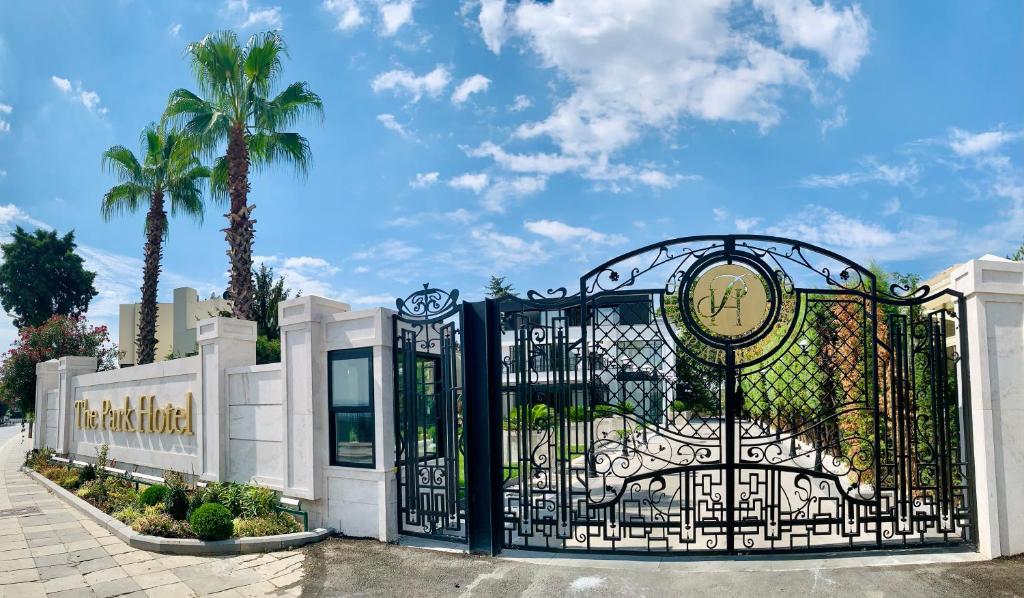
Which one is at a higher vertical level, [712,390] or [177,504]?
[712,390]

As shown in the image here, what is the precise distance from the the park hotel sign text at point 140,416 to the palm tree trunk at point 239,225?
118 inches

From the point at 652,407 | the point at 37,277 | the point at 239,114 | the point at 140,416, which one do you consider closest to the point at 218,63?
the point at 239,114

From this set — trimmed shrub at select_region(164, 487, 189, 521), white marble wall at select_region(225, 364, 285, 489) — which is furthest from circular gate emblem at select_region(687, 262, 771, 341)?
trimmed shrub at select_region(164, 487, 189, 521)

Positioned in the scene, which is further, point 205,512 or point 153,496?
point 153,496

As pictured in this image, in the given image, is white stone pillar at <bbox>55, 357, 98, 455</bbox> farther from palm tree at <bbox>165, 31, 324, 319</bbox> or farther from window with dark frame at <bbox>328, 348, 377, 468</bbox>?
window with dark frame at <bbox>328, 348, 377, 468</bbox>

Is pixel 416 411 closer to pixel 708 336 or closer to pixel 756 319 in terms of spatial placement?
pixel 708 336

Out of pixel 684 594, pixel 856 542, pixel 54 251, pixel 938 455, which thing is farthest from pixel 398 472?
pixel 54 251

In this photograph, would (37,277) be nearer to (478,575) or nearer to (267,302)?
(267,302)

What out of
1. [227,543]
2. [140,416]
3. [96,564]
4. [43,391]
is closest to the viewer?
[96,564]

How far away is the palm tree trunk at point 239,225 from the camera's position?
1441cm

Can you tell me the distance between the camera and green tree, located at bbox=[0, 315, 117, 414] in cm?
1972

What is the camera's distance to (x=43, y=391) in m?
18.1

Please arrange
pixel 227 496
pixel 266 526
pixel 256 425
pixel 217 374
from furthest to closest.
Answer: pixel 217 374 → pixel 256 425 → pixel 227 496 → pixel 266 526

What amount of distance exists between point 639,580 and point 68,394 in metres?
15.5
